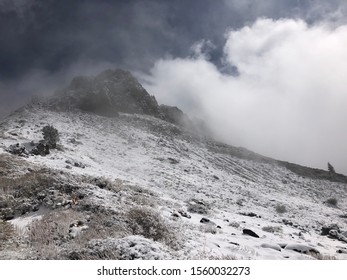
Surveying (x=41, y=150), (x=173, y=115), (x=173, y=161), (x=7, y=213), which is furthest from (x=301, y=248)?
(x=173, y=115)

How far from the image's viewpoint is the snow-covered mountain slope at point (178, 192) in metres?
9.82

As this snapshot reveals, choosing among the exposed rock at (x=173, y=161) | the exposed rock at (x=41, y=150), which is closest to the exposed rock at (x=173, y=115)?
the exposed rock at (x=173, y=161)

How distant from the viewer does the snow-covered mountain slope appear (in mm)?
9820

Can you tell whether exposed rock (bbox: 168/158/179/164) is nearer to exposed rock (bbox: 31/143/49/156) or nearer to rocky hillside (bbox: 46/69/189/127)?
exposed rock (bbox: 31/143/49/156)

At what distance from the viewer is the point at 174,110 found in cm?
8538

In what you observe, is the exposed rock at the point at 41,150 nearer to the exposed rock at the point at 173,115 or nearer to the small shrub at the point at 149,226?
the small shrub at the point at 149,226

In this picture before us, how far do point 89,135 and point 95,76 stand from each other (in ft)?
139

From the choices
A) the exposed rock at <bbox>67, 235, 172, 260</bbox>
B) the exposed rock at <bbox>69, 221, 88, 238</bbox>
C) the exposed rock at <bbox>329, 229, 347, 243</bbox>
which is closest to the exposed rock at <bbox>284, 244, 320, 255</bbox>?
the exposed rock at <bbox>67, 235, 172, 260</bbox>

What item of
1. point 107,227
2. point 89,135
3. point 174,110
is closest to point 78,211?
point 107,227

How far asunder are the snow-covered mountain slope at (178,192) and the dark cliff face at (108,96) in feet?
16.8

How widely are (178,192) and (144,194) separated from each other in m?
6.88

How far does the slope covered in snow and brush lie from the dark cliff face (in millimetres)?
391

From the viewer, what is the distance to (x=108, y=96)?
224ft
